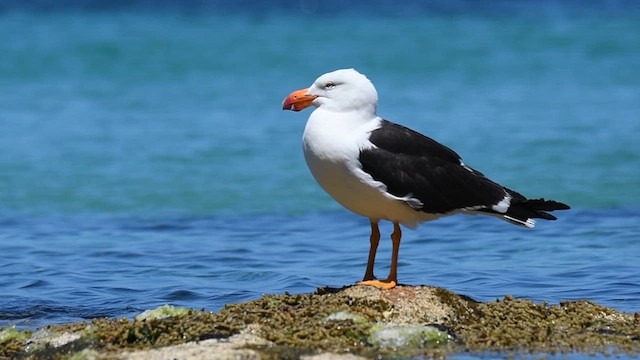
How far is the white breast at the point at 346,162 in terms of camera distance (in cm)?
652

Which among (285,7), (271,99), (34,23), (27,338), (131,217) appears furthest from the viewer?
(285,7)

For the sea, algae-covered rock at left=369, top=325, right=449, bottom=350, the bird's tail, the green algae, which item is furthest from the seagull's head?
the green algae

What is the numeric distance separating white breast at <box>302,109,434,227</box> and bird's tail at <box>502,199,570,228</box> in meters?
0.56

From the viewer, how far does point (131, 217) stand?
12969mm

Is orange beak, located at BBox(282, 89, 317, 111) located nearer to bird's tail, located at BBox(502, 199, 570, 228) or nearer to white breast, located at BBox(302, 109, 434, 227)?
Result: white breast, located at BBox(302, 109, 434, 227)

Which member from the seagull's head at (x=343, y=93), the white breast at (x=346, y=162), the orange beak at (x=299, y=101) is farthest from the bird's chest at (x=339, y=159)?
the orange beak at (x=299, y=101)

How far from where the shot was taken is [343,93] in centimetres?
679

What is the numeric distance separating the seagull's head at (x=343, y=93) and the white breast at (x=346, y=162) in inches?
2.4

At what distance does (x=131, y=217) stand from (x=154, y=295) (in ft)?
14.9

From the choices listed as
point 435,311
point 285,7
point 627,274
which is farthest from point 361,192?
point 285,7

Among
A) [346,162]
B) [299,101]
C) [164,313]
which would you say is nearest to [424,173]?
[346,162]

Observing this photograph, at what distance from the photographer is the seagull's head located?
678 cm

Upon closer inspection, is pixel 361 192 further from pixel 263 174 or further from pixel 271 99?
pixel 271 99

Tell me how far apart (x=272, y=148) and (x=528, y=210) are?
10.4 meters
